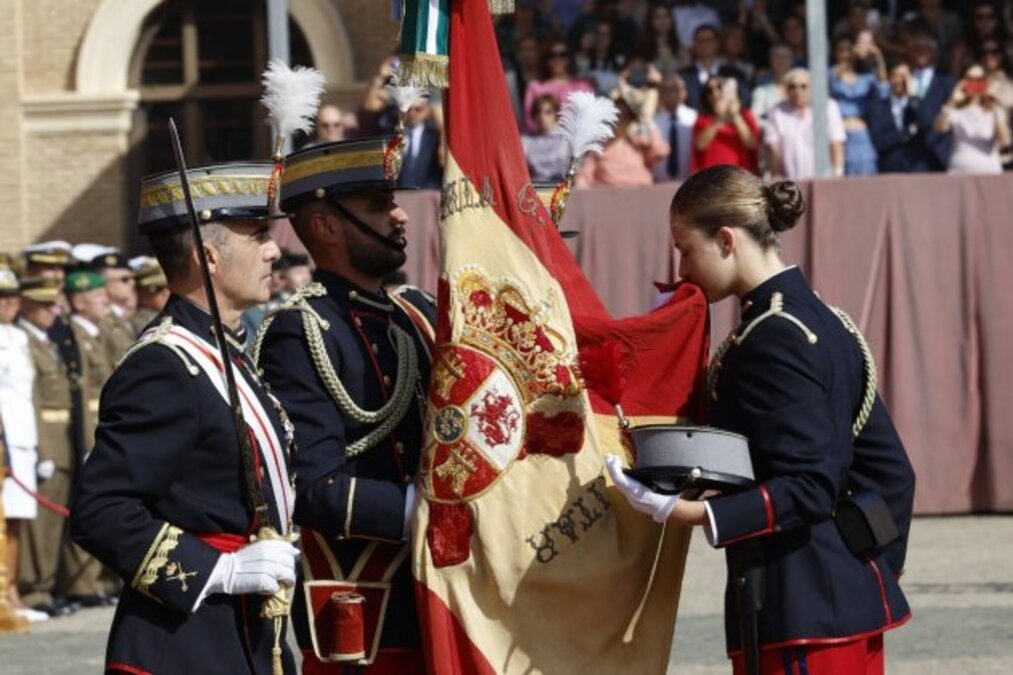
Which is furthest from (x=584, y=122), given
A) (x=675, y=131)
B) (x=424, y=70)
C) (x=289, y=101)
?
(x=675, y=131)

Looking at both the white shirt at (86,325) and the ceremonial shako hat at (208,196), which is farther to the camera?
the white shirt at (86,325)

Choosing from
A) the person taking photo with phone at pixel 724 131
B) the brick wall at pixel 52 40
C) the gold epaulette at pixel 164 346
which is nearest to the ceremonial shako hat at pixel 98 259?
the person taking photo with phone at pixel 724 131

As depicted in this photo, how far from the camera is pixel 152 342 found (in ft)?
16.5

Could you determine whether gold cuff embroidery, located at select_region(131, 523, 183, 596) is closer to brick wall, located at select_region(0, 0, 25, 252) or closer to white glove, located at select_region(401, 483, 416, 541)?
white glove, located at select_region(401, 483, 416, 541)

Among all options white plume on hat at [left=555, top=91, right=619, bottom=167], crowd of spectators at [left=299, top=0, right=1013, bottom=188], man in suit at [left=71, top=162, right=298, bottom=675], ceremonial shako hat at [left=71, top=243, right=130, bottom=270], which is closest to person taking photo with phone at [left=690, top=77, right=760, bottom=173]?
crowd of spectators at [left=299, top=0, right=1013, bottom=188]

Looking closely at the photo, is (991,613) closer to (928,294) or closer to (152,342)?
(928,294)

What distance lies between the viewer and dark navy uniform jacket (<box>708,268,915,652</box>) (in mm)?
5172

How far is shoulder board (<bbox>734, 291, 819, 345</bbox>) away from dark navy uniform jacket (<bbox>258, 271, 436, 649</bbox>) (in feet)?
2.90

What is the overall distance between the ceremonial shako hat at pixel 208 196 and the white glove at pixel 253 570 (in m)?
0.77

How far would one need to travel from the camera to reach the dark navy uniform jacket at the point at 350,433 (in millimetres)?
5465

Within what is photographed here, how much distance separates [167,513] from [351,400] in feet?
2.51

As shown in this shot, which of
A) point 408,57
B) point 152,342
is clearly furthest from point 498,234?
point 152,342

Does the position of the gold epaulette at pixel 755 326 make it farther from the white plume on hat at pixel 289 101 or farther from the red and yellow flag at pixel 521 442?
the white plume on hat at pixel 289 101

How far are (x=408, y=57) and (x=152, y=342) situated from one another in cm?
106
